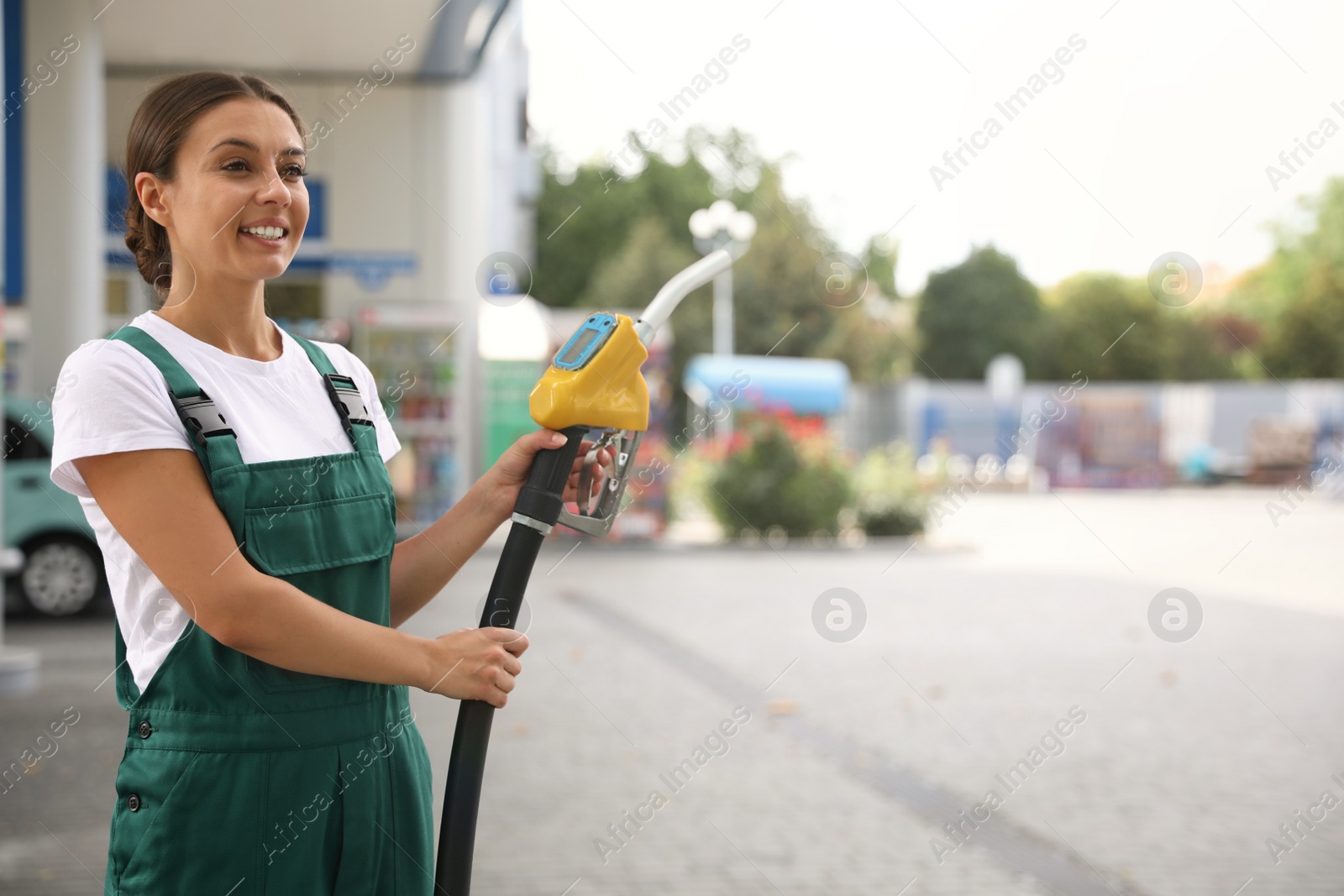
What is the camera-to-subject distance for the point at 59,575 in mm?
9555

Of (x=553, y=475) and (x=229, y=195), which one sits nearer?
(x=229, y=195)

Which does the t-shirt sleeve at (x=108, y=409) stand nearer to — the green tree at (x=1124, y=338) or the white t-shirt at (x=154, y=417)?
the white t-shirt at (x=154, y=417)

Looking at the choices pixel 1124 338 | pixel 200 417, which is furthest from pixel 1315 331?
pixel 200 417

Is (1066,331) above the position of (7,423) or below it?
above

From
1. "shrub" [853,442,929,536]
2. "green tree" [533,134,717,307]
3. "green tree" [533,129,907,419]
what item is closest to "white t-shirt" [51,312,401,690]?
"shrub" [853,442,929,536]

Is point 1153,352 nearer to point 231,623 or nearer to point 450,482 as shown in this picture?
point 450,482

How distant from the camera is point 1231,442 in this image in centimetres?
3428

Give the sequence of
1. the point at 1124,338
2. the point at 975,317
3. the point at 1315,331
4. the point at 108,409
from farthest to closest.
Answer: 1. the point at 975,317
2. the point at 1124,338
3. the point at 1315,331
4. the point at 108,409

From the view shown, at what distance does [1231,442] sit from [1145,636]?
2714 cm

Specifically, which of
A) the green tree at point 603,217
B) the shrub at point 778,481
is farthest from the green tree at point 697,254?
the shrub at point 778,481

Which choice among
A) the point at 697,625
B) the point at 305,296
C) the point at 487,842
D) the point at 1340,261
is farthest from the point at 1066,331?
the point at 487,842

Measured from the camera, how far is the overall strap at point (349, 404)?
1758 millimetres

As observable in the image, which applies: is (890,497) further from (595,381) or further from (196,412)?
(196,412)

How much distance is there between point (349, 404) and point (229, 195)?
0.33m
